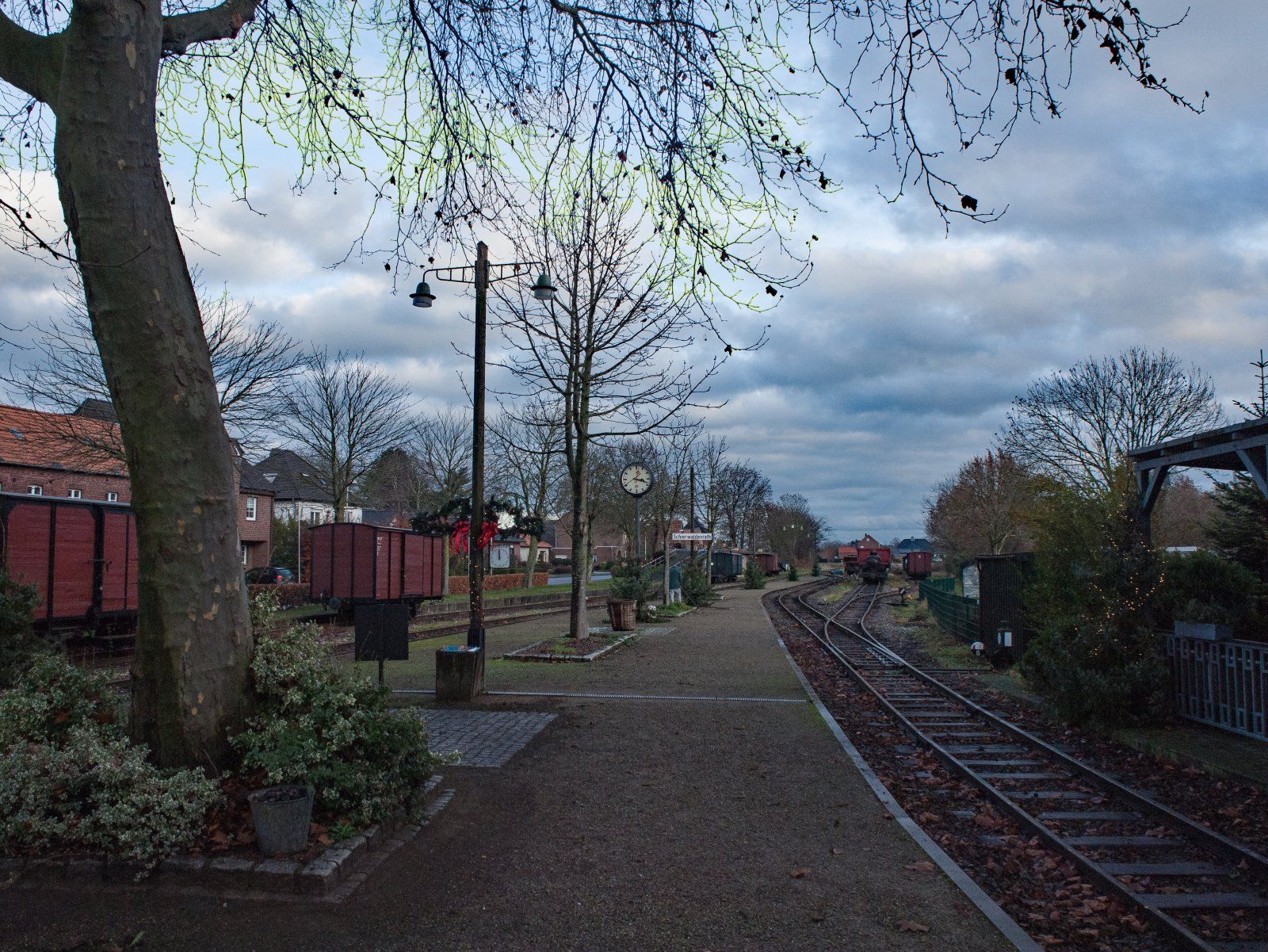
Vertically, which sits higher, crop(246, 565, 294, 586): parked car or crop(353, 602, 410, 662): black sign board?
crop(353, 602, 410, 662): black sign board

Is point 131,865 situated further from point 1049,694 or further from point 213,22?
point 1049,694

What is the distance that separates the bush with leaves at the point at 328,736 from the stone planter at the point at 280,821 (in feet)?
0.71

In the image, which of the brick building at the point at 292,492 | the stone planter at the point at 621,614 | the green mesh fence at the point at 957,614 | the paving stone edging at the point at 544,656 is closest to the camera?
the paving stone edging at the point at 544,656

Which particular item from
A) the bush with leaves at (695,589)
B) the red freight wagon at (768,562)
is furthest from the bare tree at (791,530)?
the bush with leaves at (695,589)

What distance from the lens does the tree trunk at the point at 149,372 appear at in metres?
5.30

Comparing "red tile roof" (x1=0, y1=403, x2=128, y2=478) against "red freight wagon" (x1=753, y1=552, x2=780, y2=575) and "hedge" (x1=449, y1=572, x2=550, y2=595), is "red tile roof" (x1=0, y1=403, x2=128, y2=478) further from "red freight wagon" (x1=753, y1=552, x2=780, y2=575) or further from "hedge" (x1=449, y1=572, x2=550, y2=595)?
"red freight wagon" (x1=753, y1=552, x2=780, y2=575)

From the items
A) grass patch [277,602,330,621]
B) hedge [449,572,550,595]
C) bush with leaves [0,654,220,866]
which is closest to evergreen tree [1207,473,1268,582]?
bush with leaves [0,654,220,866]

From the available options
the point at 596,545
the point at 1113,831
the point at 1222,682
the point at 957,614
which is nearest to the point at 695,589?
the point at 957,614

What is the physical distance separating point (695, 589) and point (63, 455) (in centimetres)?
2282

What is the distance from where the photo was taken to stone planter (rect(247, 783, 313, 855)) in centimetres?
486

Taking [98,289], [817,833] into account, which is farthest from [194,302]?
[817,833]

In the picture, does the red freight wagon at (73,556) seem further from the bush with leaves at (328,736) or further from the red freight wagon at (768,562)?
the red freight wagon at (768,562)

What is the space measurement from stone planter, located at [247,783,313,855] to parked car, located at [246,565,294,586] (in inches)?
1457

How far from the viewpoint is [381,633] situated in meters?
10.2
